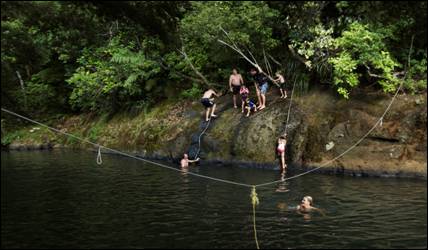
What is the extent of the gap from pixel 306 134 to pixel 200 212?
860cm

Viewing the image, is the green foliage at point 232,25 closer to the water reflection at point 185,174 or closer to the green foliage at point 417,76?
the green foliage at point 417,76

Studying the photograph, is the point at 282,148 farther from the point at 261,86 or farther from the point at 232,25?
the point at 232,25

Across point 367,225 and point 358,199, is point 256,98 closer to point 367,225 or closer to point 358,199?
point 358,199

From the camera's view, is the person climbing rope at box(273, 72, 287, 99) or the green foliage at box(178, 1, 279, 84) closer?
the person climbing rope at box(273, 72, 287, 99)

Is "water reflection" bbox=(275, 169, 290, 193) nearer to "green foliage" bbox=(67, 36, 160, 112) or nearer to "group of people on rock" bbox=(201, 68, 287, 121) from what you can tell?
"group of people on rock" bbox=(201, 68, 287, 121)

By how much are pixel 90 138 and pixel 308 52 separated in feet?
50.3

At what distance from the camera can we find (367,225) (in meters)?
11.5

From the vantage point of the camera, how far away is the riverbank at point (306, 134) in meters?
18.6

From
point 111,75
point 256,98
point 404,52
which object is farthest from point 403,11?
point 111,75

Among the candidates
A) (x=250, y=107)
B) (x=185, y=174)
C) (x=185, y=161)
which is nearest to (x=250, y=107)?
(x=250, y=107)

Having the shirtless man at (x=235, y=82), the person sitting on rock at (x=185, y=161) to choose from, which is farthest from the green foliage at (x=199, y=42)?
the person sitting on rock at (x=185, y=161)

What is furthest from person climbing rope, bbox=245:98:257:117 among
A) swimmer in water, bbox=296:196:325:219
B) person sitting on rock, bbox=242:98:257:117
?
swimmer in water, bbox=296:196:325:219

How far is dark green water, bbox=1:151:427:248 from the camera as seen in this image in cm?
1069

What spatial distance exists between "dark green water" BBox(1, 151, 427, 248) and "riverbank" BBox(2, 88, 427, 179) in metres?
1.14
